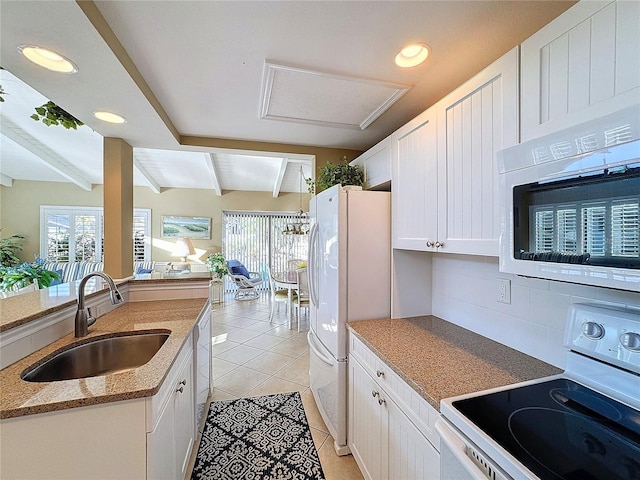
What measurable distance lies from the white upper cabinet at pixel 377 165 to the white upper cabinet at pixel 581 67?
3.09ft

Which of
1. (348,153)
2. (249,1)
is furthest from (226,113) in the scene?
(348,153)

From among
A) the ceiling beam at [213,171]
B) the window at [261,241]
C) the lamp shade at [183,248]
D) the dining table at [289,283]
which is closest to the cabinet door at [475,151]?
the dining table at [289,283]

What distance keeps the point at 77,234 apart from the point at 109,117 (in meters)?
5.73

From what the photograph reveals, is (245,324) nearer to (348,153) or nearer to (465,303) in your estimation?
(348,153)

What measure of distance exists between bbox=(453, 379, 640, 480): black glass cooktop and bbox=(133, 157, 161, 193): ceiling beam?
5.89 meters

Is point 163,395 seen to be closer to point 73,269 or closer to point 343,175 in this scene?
point 343,175

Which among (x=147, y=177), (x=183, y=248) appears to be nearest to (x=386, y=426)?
(x=183, y=248)

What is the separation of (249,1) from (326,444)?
98.9 inches

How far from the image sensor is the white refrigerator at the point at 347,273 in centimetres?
178

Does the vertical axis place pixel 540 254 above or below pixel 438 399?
above

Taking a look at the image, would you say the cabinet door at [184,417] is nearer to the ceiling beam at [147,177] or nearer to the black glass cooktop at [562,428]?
the black glass cooktop at [562,428]

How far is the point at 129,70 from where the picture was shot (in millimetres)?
1436

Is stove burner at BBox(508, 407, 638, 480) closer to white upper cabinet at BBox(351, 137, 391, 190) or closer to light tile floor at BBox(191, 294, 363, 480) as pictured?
light tile floor at BBox(191, 294, 363, 480)

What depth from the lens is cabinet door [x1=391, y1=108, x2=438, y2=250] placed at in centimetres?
148
